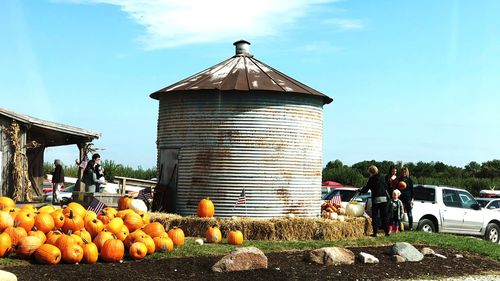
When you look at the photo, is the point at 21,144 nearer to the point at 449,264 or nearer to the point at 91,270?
the point at 91,270

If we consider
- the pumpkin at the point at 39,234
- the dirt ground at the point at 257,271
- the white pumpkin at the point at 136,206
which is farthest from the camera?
the white pumpkin at the point at 136,206

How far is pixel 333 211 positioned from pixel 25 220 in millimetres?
9691

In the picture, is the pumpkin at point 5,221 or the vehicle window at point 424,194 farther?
the vehicle window at point 424,194

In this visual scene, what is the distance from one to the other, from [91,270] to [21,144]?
13199 millimetres

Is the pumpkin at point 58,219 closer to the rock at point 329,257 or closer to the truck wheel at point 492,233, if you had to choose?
the rock at point 329,257

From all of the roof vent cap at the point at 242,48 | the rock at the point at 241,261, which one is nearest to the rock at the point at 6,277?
the rock at the point at 241,261

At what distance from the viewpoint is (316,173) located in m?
20.2

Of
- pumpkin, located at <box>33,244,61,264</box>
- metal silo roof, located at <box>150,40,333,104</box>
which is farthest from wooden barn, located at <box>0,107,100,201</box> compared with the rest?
pumpkin, located at <box>33,244,61,264</box>

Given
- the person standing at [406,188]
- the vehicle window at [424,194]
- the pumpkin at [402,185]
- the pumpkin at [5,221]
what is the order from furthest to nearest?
the vehicle window at [424,194] < the person standing at [406,188] < the pumpkin at [402,185] < the pumpkin at [5,221]

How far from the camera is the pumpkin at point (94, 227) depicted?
14.0 metres

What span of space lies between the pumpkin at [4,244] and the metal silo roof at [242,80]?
7.67 metres

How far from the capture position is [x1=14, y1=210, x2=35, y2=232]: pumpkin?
1364 cm

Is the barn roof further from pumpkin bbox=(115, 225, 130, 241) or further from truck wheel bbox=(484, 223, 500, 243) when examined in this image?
truck wheel bbox=(484, 223, 500, 243)

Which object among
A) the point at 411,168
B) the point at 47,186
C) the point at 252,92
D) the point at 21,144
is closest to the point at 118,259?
the point at 252,92
